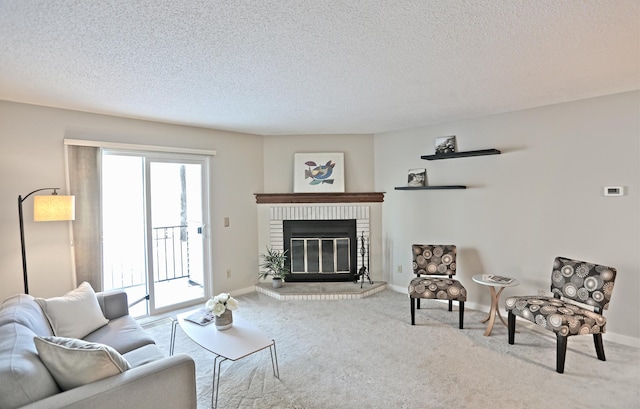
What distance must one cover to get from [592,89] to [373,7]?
2612 mm

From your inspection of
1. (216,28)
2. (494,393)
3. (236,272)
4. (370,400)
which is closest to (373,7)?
(216,28)

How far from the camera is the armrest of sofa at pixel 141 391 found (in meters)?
1.44

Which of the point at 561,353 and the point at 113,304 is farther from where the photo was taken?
the point at 113,304

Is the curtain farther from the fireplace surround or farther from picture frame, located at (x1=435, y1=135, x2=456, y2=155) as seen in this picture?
picture frame, located at (x1=435, y1=135, x2=456, y2=155)

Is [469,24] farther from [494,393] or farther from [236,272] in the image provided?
[236,272]

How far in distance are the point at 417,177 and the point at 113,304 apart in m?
3.85

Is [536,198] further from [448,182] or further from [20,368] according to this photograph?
[20,368]

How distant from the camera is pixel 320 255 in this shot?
5082 mm

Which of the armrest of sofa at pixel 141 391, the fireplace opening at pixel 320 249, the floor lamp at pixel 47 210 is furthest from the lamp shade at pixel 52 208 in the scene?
the fireplace opening at pixel 320 249

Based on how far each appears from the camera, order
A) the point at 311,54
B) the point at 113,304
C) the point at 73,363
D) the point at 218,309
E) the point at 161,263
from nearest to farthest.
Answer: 1. the point at 73,363
2. the point at 311,54
3. the point at 218,309
4. the point at 113,304
5. the point at 161,263

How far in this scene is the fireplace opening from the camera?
5066 mm

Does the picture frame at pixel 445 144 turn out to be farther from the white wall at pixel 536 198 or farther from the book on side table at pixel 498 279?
the book on side table at pixel 498 279

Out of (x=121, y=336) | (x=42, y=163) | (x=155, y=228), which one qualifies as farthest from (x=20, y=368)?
(x=155, y=228)

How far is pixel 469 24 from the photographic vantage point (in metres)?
1.76
